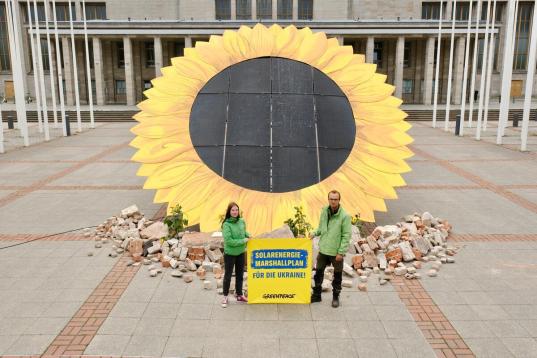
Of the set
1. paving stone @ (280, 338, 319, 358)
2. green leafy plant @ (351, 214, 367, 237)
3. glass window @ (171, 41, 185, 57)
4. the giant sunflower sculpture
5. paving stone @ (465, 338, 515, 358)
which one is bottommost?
paving stone @ (465, 338, 515, 358)

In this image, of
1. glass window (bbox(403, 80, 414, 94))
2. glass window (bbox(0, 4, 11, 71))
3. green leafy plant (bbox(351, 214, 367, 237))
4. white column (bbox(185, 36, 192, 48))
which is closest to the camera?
green leafy plant (bbox(351, 214, 367, 237))

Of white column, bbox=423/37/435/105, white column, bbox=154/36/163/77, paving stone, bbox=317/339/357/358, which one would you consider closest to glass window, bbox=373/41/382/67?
white column, bbox=423/37/435/105

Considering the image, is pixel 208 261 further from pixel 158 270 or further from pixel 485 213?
pixel 485 213

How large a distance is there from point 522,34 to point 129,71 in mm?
48072

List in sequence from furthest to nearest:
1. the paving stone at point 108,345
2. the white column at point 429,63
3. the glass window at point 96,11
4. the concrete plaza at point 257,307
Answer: the glass window at point 96,11, the white column at point 429,63, the concrete plaza at point 257,307, the paving stone at point 108,345

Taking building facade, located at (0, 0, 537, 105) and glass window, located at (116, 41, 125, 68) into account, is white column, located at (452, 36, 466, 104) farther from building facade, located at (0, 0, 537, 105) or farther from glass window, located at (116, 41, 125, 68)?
glass window, located at (116, 41, 125, 68)

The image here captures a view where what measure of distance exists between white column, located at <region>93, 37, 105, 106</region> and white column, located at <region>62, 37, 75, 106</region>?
2.94 metres

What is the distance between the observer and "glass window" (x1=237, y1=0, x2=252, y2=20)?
54594mm

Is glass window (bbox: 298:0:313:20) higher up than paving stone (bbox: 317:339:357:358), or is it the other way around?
glass window (bbox: 298:0:313:20)

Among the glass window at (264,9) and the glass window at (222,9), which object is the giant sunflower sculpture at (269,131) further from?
the glass window at (222,9)

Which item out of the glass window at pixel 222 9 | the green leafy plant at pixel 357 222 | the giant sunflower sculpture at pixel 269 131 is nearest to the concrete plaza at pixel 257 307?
the green leafy plant at pixel 357 222

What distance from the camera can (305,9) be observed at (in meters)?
55.9

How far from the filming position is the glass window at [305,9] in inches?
2190

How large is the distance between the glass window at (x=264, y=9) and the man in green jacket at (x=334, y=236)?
5031 centimetres
